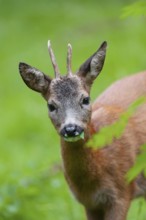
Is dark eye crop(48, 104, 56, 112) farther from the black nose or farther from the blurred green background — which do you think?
the blurred green background

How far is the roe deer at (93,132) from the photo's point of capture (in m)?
8.65

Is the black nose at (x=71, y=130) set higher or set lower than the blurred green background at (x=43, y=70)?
higher

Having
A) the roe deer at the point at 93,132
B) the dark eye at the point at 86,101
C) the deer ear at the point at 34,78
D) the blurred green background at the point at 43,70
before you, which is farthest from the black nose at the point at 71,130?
the blurred green background at the point at 43,70

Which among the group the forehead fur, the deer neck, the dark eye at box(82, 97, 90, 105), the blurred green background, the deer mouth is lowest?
the blurred green background

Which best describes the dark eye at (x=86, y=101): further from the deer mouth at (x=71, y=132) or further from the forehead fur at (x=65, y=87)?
the deer mouth at (x=71, y=132)

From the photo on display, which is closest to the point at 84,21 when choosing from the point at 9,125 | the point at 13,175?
the point at 9,125

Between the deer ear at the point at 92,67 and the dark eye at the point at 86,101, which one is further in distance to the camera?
the deer ear at the point at 92,67

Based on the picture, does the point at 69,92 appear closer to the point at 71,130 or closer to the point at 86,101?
the point at 86,101

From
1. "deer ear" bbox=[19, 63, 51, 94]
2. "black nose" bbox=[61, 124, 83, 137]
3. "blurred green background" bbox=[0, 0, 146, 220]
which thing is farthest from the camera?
"blurred green background" bbox=[0, 0, 146, 220]

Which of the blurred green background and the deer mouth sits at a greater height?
the deer mouth

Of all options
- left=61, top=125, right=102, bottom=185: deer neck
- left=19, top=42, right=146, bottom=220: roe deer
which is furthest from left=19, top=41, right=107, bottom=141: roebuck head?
left=61, top=125, right=102, bottom=185: deer neck

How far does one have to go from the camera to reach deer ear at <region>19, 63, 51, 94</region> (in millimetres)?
8820

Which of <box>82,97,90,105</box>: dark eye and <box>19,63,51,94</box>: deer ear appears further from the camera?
<box>19,63,51,94</box>: deer ear

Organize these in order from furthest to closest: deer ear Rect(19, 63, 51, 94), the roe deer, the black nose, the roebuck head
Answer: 1. deer ear Rect(19, 63, 51, 94)
2. the roe deer
3. the roebuck head
4. the black nose
